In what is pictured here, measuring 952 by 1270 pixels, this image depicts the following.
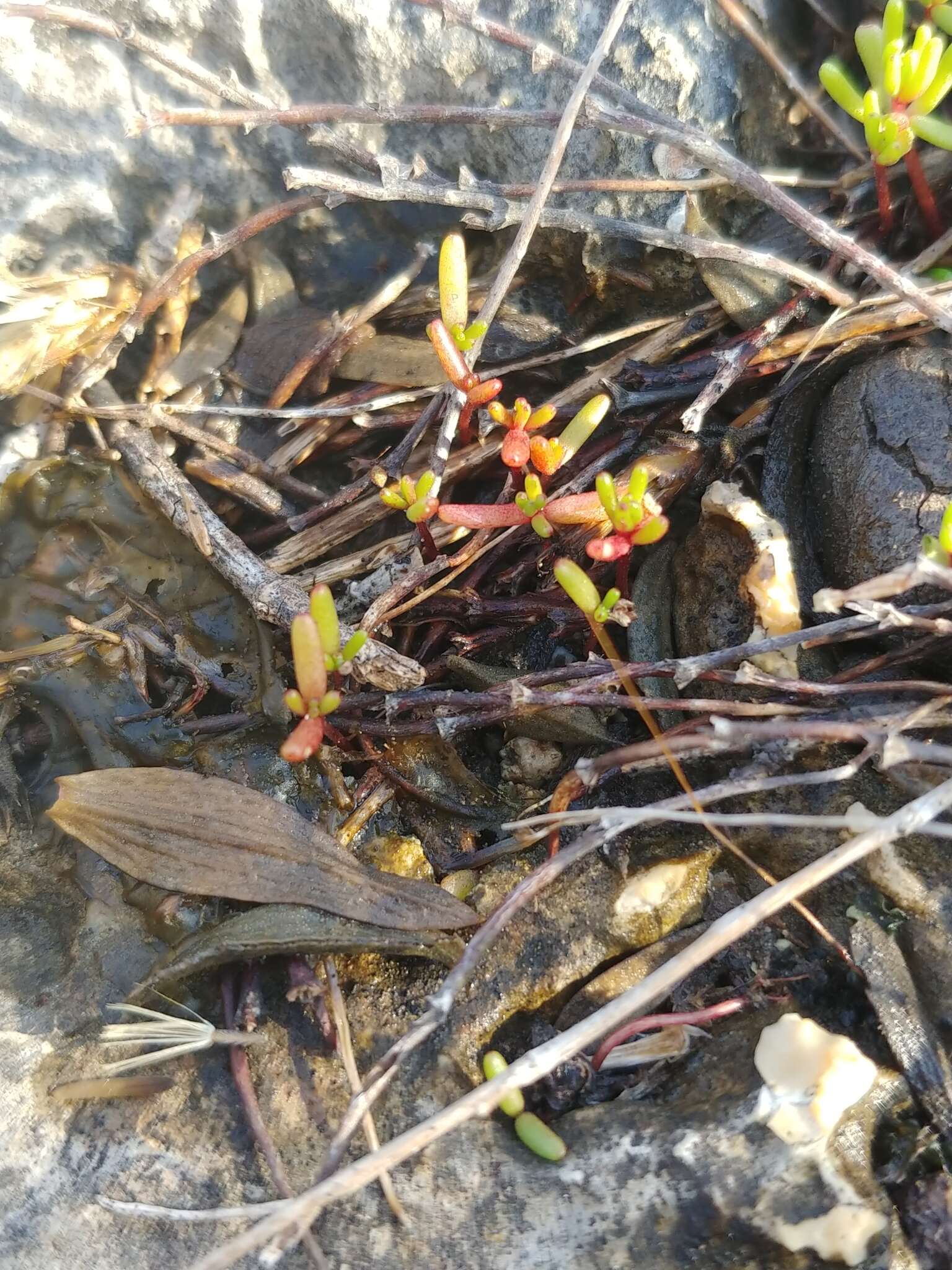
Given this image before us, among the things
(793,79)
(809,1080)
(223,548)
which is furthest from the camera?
(793,79)

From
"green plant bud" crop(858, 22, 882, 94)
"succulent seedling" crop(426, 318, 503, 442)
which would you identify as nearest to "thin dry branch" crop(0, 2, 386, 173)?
"succulent seedling" crop(426, 318, 503, 442)

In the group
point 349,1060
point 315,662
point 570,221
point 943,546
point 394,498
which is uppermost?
point 570,221

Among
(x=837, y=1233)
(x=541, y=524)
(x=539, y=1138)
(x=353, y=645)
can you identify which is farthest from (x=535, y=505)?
(x=837, y=1233)

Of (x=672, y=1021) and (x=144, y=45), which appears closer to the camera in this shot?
(x=672, y=1021)

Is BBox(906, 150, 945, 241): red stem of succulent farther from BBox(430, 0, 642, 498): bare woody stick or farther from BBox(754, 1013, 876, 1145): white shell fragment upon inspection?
BBox(754, 1013, 876, 1145): white shell fragment

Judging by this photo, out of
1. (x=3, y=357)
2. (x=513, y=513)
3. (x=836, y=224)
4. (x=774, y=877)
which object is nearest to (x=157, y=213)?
(x=3, y=357)

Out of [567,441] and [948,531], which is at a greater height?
[948,531]

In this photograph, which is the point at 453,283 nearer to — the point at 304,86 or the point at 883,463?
the point at 304,86

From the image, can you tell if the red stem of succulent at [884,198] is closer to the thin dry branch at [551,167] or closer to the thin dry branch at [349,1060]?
the thin dry branch at [551,167]
